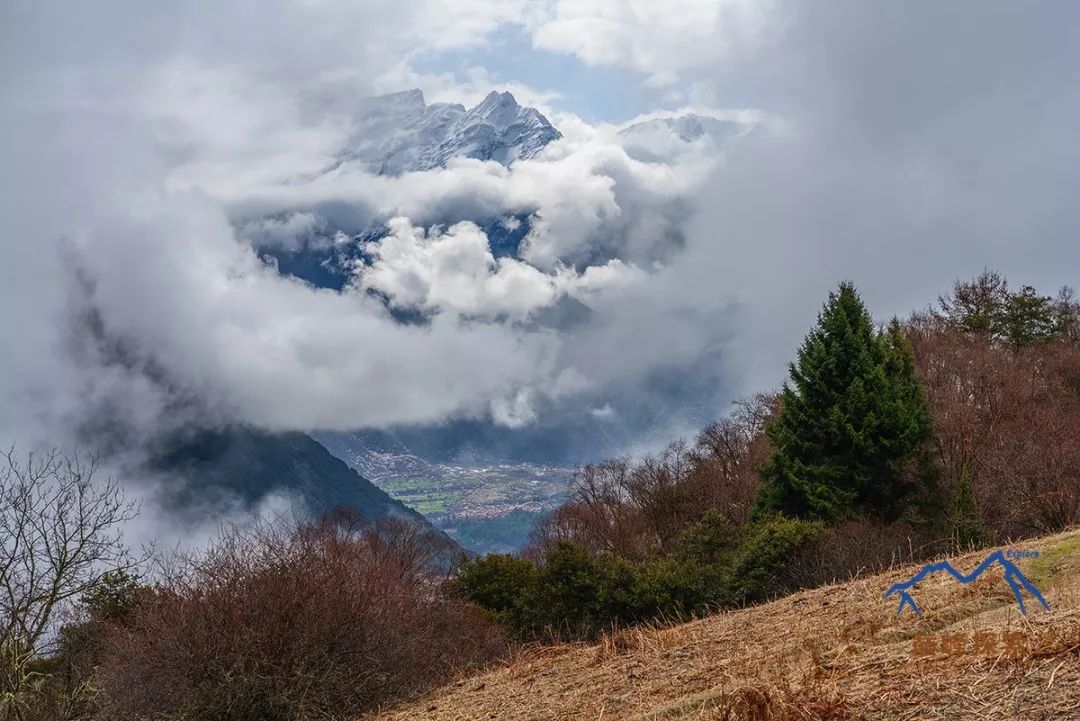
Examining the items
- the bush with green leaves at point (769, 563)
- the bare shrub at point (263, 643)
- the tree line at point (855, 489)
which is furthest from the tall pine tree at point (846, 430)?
the bare shrub at point (263, 643)

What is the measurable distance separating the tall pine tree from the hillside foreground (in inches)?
678

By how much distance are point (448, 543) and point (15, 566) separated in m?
53.7

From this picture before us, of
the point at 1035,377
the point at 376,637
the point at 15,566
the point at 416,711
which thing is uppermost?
the point at 1035,377

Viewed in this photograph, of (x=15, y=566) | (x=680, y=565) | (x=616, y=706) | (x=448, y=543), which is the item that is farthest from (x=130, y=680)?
(x=448, y=543)

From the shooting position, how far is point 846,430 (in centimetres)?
2653

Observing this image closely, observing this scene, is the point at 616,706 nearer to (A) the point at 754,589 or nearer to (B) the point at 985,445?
(A) the point at 754,589

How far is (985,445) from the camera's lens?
91.9ft

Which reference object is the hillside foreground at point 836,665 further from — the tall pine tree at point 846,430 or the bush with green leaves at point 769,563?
the tall pine tree at point 846,430

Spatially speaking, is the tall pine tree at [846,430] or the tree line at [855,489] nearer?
the tree line at [855,489]

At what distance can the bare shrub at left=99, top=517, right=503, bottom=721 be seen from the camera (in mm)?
10961

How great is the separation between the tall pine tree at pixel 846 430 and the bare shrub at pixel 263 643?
16.4 m

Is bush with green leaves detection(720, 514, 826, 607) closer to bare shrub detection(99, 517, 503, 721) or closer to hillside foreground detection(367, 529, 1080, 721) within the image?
bare shrub detection(99, 517, 503, 721)

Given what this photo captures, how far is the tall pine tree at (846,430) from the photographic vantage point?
26188 mm

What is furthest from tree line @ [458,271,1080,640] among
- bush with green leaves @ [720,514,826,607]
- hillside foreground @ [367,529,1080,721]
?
hillside foreground @ [367,529,1080,721]
